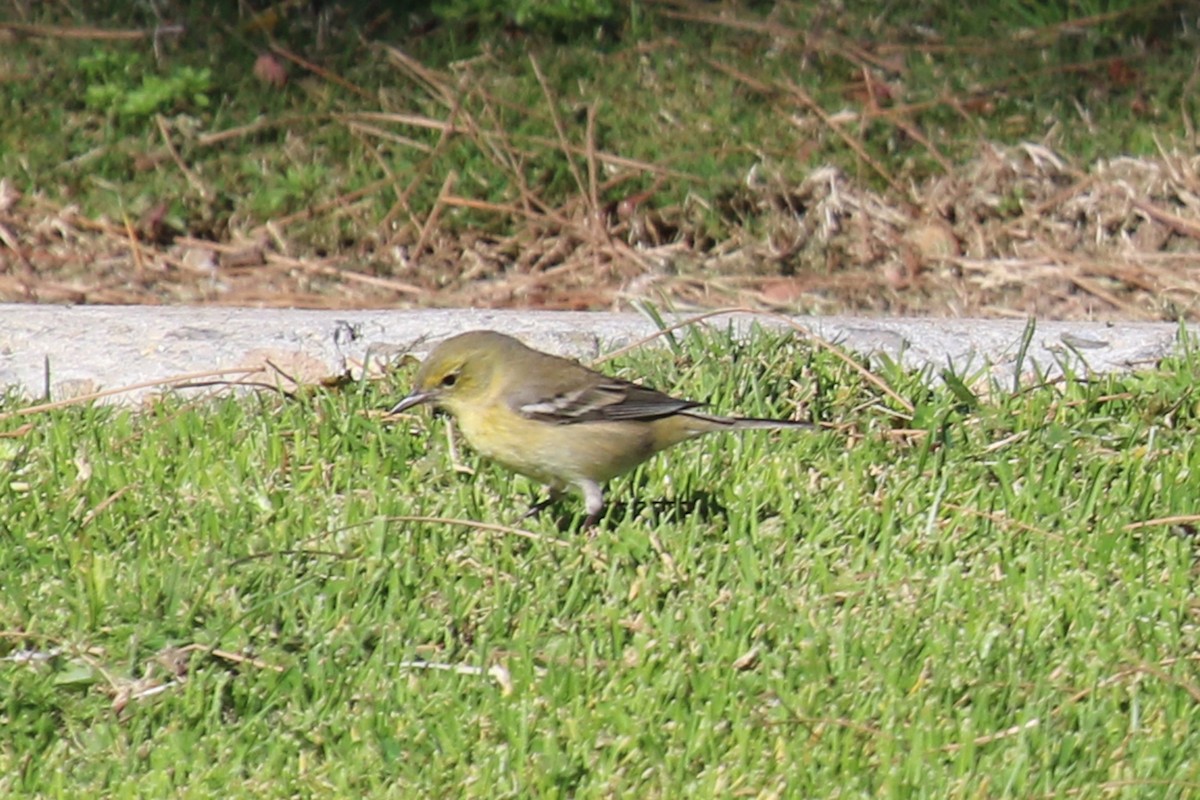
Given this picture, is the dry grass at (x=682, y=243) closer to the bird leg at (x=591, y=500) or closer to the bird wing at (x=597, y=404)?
the bird wing at (x=597, y=404)

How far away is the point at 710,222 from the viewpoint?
7402 mm

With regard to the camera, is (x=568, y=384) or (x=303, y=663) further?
(x=568, y=384)

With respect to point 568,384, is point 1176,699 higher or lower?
lower

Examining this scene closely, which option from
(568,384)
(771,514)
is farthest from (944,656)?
(568,384)

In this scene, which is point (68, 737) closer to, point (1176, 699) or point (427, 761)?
point (427, 761)

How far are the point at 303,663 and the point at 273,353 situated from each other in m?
1.92

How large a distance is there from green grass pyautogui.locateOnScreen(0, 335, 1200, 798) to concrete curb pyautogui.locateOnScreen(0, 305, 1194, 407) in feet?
0.68

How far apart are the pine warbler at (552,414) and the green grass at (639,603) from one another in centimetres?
17

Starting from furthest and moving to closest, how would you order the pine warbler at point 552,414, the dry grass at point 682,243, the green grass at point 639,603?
the dry grass at point 682,243 < the pine warbler at point 552,414 < the green grass at point 639,603

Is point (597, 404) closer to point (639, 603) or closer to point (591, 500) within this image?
point (591, 500)

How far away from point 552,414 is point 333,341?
118cm

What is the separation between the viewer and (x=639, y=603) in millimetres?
4422

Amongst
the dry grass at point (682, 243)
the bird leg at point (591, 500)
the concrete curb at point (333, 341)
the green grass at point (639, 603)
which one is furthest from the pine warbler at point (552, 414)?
the dry grass at point (682, 243)

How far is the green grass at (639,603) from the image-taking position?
3.74 m
